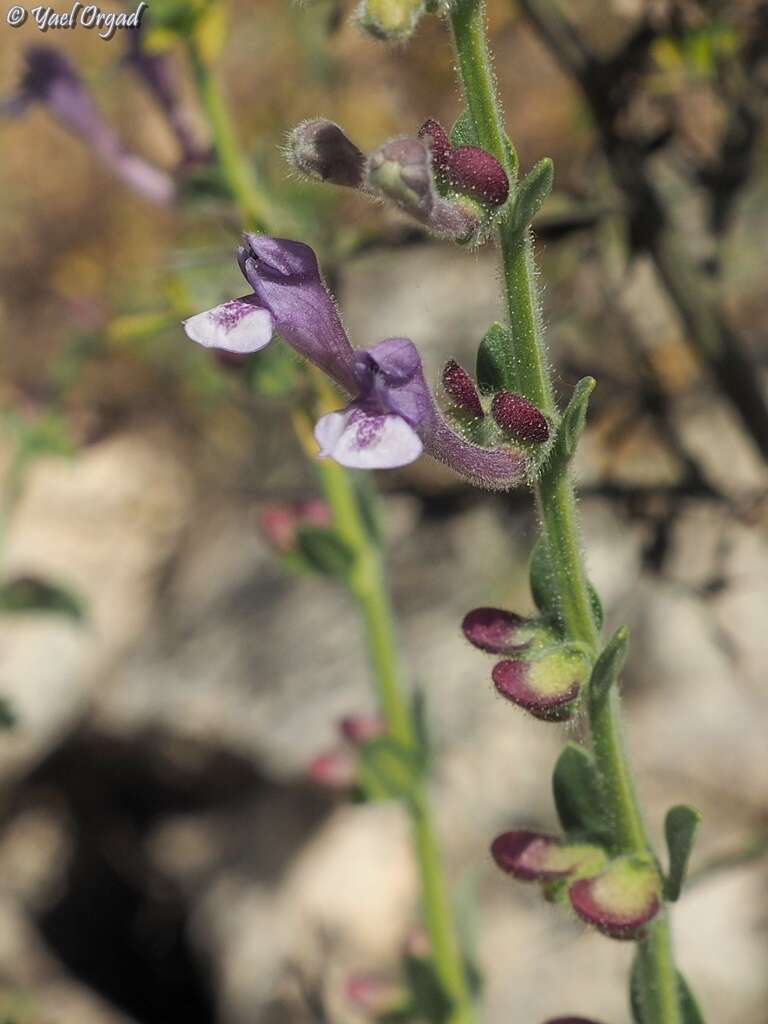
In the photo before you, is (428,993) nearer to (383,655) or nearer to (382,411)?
(383,655)

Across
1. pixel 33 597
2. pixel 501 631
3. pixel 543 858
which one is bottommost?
pixel 33 597

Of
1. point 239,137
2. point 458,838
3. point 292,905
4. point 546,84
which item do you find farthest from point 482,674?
Answer: point 239,137

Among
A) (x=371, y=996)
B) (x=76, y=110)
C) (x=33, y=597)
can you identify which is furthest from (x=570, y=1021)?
(x=76, y=110)

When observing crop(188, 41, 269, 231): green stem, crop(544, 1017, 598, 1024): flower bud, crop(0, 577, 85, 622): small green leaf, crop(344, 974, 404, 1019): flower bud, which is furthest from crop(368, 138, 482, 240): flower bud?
crop(344, 974, 404, 1019): flower bud

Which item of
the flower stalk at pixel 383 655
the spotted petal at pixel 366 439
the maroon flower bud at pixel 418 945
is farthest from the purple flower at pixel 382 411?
the maroon flower bud at pixel 418 945

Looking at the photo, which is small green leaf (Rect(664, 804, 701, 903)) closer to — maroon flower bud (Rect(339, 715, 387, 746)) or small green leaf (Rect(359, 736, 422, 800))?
small green leaf (Rect(359, 736, 422, 800))

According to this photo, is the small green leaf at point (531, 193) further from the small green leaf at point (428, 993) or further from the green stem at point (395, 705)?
the small green leaf at point (428, 993)
